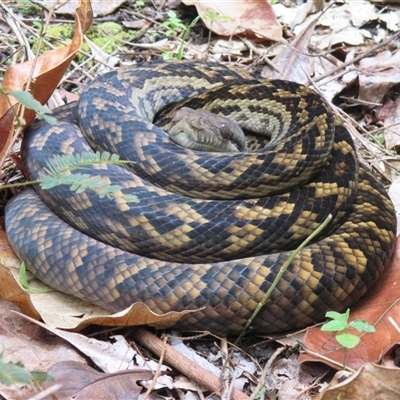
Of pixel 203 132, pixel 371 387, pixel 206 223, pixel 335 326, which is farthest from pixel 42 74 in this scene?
pixel 371 387

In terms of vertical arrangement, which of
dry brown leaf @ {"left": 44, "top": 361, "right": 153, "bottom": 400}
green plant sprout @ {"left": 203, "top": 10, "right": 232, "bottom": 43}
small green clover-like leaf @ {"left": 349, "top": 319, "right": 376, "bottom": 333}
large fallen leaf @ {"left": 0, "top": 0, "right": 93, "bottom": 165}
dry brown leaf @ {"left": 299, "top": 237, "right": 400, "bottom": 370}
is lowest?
dry brown leaf @ {"left": 299, "top": 237, "right": 400, "bottom": 370}

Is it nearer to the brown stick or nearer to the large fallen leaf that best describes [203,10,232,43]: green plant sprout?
the large fallen leaf

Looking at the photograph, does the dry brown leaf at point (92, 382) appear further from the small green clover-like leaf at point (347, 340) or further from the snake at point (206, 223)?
the small green clover-like leaf at point (347, 340)

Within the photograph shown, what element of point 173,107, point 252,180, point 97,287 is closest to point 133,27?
point 173,107

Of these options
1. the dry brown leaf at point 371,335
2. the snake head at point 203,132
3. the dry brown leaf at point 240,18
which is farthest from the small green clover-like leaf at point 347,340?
the dry brown leaf at point 240,18

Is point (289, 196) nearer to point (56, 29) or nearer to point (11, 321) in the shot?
point (11, 321)

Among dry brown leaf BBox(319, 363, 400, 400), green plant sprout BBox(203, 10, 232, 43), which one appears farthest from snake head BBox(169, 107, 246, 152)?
green plant sprout BBox(203, 10, 232, 43)

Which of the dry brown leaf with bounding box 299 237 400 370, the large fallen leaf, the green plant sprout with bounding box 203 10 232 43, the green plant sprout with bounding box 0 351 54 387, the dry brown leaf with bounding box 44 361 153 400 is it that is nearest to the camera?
the green plant sprout with bounding box 0 351 54 387
